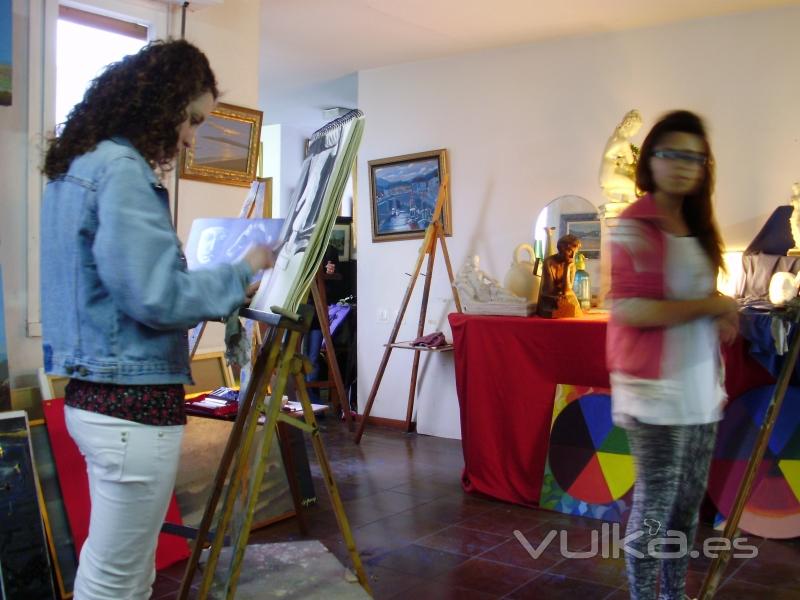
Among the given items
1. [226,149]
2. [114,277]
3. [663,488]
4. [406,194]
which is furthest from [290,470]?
[406,194]

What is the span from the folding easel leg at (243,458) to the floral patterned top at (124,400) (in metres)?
0.37

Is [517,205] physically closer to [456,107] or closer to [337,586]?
[456,107]

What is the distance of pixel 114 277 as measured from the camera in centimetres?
117

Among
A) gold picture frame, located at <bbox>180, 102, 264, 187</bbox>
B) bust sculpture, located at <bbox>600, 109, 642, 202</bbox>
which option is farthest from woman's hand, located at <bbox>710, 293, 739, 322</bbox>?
gold picture frame, located at <bbox>180, 102, 264, 187</bbox>

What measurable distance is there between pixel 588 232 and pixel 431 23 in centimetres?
150

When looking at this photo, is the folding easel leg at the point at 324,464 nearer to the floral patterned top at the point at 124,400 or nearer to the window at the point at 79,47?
the floral patterned top at the point at 124,400

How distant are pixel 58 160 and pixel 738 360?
2628 millimetres

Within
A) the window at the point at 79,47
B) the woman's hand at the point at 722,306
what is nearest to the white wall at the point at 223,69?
the window at the point at 79,47

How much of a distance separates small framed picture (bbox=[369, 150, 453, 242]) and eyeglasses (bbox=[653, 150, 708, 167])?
3247 mm

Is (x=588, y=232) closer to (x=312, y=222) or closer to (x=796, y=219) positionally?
(x=796, y=219)

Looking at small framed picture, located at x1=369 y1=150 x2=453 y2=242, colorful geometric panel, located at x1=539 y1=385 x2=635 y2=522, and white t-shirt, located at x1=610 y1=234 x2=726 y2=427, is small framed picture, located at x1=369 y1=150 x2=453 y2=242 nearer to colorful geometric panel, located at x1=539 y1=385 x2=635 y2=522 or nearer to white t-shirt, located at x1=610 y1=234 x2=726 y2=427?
colorful geometric panel, located at x1=539 y1=385 x2=635 y2=522

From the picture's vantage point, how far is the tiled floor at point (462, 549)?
7.96 feet

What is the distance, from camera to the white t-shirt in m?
1.59

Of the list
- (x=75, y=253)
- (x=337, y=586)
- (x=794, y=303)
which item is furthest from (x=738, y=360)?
(x=75, y=253)
